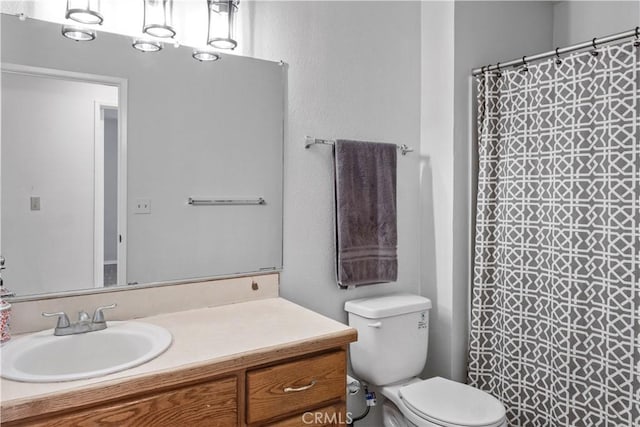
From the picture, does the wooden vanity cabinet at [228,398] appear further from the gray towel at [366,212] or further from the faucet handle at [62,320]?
the gray towel at [366,212]

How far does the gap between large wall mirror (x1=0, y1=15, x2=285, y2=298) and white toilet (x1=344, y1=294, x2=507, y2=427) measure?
534 millimetres

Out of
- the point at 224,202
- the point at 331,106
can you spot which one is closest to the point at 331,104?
the point at 331,106

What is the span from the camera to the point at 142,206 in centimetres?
163

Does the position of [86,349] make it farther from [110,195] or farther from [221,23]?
[221,23]

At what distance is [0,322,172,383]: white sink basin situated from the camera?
1272mm

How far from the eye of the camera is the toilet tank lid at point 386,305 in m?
2.00

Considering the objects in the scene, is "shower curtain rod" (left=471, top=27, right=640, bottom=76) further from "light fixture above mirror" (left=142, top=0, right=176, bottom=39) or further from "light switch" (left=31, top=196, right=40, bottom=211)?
"light switch" (left=31, top=196, right=40, bottom=211)

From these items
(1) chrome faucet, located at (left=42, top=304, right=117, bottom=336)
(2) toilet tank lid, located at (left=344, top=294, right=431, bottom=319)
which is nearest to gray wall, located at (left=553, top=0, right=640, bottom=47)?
(2) toilet tank lid, located at (left=344, top=294, right=431, bottom=319)

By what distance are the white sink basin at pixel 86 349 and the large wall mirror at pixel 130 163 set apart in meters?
0.20

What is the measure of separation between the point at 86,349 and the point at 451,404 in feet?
4.60

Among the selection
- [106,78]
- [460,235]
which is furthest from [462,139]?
[106,78]

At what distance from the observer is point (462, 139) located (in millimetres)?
2229

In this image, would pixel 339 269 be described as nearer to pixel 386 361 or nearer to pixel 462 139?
pixel 386 361

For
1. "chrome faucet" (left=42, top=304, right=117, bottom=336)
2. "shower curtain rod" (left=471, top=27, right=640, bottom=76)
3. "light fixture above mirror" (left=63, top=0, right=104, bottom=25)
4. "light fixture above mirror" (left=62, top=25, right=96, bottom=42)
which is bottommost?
"chrome faucet" (left=42, top=304, right=117, bottom=336)
